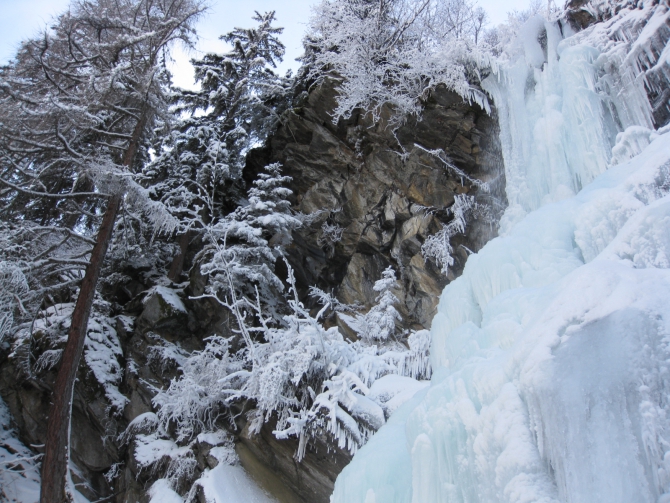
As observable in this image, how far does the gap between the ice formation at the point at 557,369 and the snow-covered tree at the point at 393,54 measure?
12.5 feet

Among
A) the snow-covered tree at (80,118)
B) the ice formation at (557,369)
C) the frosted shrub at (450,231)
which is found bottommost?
the ice formation at (557,369)

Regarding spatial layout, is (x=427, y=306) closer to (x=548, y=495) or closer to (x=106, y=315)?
(x=548, y=495)

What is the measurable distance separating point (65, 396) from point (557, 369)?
7.74 meters

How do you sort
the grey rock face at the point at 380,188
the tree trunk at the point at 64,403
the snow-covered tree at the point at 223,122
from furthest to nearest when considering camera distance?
the snow-covered tree at the point at 223,122
the grey rock face at the point at 380,188
the tree trunk at the point at 64,403

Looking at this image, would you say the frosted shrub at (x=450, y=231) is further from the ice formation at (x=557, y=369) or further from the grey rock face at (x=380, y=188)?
the ice formation at (x=557, y=369)

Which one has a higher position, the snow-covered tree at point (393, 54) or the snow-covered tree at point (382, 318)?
the snow-covered tree at point (393, 54)

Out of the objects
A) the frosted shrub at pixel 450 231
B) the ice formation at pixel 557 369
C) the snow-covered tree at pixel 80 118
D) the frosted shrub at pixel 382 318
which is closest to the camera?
the ice formation at pixel 557 369

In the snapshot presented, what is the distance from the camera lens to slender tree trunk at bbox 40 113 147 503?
6684 mm

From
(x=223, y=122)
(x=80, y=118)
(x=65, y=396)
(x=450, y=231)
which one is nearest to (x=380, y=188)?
(x=450, y=231)

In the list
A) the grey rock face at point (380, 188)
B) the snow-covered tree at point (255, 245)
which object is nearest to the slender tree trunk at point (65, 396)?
the snow-covered tree at point (255, 245)

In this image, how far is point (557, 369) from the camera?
9.21 ft

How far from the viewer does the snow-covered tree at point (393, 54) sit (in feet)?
30.9

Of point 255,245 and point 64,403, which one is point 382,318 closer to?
point 255,245

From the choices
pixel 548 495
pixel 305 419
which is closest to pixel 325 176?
pixel 305 419
